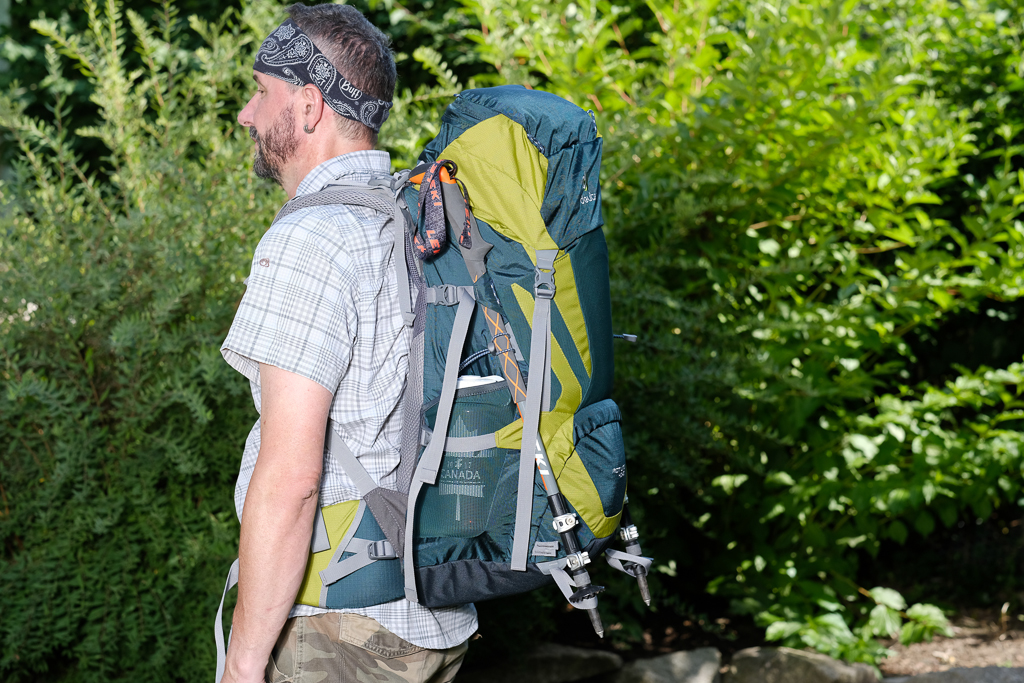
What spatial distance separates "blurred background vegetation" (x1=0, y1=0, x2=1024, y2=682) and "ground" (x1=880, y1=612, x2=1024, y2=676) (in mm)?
147

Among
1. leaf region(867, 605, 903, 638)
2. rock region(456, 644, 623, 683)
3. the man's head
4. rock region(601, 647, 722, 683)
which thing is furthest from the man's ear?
leaf region(867, 605, 903, 638)

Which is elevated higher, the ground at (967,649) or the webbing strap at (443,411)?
the webbing strap at (443,411)

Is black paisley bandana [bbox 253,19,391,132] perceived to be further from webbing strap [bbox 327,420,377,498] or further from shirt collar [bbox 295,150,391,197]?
webbing strap [bbox 327,420,377,498]

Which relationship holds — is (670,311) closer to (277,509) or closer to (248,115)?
(248,115)

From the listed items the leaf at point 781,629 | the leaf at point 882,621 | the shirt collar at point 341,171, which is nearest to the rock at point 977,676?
the leaf at point 882,621

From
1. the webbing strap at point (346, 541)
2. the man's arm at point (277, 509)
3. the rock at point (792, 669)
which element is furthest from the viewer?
the rock at point (792, 669)

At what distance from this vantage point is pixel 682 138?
340cm

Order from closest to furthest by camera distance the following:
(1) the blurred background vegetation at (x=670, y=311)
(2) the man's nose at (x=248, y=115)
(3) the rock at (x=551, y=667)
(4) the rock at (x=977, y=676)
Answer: (2) the man's nose at (x=248, y=115) < (1) the blurred background vegetation at (x=670, y=311) < (3) the rock at (x=551, y=667) < (4) the rock at (x=977, y=676)

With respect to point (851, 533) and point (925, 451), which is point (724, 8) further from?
point (851, 533)

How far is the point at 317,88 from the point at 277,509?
2.46 ft

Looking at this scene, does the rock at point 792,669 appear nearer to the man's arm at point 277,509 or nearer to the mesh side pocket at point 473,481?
the mesh side pocket at point 473,481

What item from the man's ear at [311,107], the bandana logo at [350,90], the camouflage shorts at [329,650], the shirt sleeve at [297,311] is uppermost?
the bandana logo at [350,90]

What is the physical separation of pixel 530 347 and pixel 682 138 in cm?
228

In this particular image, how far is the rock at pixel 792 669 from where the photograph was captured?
3.59 m
